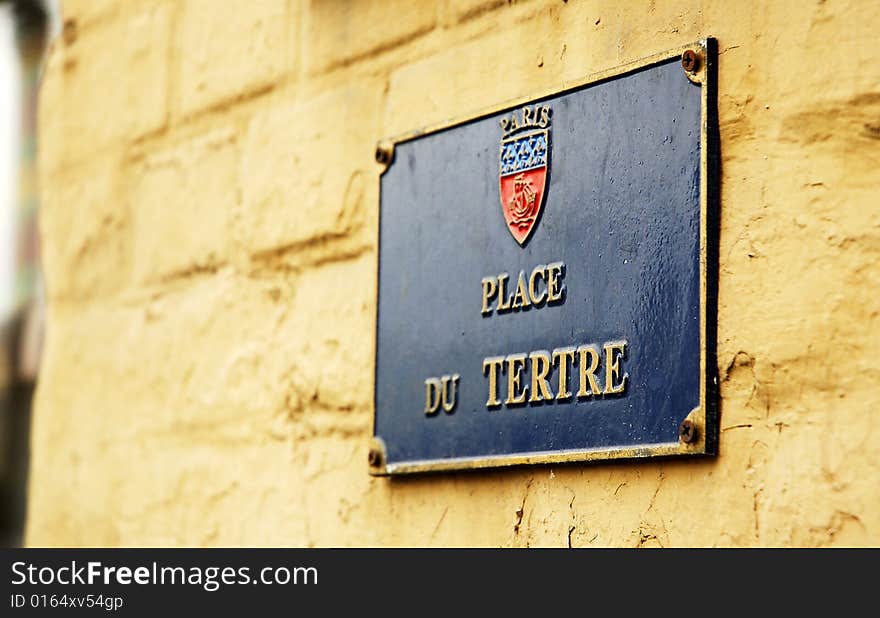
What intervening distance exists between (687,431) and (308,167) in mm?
1188

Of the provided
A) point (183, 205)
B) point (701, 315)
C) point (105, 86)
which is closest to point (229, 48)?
point (183, 205)

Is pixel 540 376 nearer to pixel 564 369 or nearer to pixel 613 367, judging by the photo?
pixel 564 369

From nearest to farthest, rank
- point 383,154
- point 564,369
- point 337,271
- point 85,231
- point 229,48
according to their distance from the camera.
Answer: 1. point 564,369
2. point 383,154
3. point 337,271
4. point 229,48
5. point 85,231

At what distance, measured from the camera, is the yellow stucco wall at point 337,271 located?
2037 mm

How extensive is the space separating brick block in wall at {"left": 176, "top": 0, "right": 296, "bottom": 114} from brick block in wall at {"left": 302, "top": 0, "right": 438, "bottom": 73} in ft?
0.27

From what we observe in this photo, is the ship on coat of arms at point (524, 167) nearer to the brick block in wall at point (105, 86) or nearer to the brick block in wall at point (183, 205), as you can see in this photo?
the brick block in wall at point (183, 205)

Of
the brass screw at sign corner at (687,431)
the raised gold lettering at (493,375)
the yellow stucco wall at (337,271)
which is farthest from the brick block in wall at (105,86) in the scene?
the brass screw at sign corner at (687,431)

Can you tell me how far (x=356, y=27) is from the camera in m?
2.96

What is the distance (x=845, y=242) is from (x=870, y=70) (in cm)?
24

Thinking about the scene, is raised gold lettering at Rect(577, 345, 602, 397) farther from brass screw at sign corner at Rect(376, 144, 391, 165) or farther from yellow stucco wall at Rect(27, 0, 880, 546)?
brass screw at sign corner at Rect(376, 144, 391, 165)

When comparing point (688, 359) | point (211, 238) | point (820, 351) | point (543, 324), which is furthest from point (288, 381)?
point (820, 351)

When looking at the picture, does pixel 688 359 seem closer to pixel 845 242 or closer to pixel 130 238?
pixel 845 242

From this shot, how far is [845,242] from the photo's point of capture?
201cm

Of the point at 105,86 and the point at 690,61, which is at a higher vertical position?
the point at 105,86
